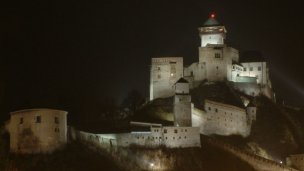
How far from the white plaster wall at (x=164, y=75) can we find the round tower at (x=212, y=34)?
10.2 meters

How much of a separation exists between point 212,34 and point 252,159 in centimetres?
3193

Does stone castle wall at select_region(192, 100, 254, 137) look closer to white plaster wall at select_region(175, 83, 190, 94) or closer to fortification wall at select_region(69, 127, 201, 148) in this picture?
white plaster wall at select_region(175, 83, 190, 94)

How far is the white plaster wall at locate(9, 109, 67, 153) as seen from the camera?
285ft

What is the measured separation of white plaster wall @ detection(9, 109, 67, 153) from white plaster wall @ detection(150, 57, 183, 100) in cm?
3607

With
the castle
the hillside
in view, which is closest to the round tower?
the castle

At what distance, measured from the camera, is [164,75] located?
123 metres

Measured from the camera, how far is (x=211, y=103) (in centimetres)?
11262

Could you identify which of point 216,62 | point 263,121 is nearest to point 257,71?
point 216,62

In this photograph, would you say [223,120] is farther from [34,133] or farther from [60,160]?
[34,133]

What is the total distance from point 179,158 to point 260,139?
20435 millimetres

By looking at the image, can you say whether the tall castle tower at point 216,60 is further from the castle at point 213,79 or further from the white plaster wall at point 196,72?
the white plaster wall at point 196,72

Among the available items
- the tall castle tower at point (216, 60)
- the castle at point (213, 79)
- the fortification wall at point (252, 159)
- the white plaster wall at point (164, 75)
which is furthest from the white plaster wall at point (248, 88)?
the fortification wall at point (252, 159)

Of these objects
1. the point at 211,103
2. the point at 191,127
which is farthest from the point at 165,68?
the point at 191,127

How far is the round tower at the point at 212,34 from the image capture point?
132 m
